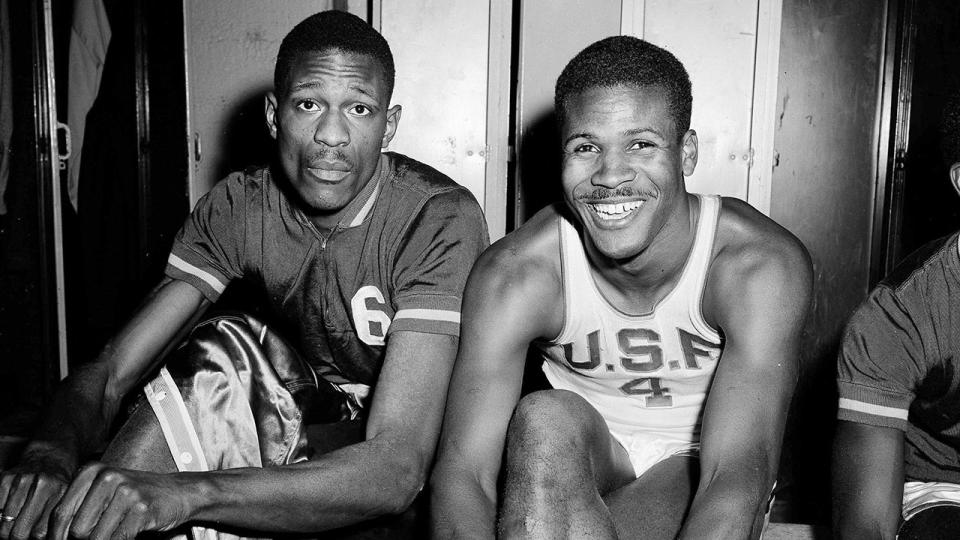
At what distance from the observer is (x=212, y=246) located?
1988 millimetres

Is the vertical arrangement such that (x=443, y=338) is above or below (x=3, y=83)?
below

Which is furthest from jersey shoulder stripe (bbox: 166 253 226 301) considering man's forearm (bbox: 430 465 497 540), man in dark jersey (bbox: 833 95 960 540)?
man in dark jersey (bbox: 833 95 960 540)

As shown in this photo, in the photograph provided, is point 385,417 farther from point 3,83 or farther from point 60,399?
point 3,83

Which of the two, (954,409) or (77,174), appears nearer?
(954,409)

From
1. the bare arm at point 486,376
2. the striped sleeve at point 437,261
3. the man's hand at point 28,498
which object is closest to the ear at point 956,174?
the bare arm at point 486,376

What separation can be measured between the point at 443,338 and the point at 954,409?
41.7 inches

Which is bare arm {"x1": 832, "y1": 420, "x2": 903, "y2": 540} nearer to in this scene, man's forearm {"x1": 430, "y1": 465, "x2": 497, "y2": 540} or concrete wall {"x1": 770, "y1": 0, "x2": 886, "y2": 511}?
man's forearm {"x1": 430, "y1": 465, "x2": 497, "y2": 540}

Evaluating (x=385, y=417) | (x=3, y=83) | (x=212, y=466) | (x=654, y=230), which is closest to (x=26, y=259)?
(x=3, y=83)

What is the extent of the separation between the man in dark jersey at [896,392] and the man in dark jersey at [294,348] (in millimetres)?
830

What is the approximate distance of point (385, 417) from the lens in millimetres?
1577

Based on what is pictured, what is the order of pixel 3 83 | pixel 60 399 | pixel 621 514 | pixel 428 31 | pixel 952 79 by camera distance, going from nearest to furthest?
pixel 621 514, pixel 60 399, pixel 428 31, pixel 952 79, pixel 3 83

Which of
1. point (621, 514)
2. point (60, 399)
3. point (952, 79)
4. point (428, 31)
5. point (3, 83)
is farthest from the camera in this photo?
point (3, 83)

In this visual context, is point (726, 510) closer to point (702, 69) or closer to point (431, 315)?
point (431, 315)

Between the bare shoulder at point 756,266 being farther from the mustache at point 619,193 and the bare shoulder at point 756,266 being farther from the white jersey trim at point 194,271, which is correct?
the white jersey trim at point 194,271
